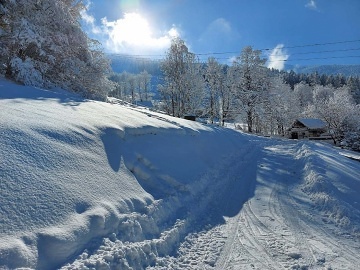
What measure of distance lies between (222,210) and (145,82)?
111157mm

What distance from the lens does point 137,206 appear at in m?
5.73

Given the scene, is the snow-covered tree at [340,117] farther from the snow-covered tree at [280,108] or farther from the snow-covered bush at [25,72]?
the snow-covered bush at [25,72]

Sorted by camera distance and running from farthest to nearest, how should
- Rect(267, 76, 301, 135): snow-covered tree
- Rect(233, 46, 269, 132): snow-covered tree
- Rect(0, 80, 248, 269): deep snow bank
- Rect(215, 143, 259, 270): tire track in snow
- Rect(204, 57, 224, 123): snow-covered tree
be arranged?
Rect(204, 57, 224, 123): snow-covered tree → Rect(267, 76, 301, 135): snow-covered tree → Rect(233, 46, 269, 132): snow-covered tree → Rect(215, 143, 259, 270): tire track in snow → Rect(0, 80, 248, 269): deep snow bank

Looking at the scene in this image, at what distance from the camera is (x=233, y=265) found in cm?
455

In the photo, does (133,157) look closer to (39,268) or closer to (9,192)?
(9,192)

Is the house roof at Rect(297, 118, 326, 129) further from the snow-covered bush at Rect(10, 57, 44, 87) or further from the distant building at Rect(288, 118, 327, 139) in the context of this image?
the snow-covered bush at Rect(10, 57, 44, 87)

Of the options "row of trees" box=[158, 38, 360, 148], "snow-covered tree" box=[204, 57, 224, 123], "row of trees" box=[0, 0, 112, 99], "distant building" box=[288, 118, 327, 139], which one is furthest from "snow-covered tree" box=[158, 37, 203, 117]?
"distant building" box=[288, 118, 327, 139]

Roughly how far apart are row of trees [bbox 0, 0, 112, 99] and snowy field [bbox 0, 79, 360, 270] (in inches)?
170

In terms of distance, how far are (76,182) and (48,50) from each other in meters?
11.9

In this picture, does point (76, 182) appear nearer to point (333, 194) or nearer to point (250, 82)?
point (333, 194)

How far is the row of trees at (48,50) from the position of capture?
12883 mm

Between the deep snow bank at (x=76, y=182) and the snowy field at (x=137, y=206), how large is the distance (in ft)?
0.07

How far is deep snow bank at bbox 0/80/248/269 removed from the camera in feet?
12.3

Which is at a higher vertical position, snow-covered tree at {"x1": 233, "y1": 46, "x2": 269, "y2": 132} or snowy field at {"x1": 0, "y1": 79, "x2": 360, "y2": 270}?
snow-covered tree at {"x1": 233, "y1": 46, "x2": 269, "y2": 132}
